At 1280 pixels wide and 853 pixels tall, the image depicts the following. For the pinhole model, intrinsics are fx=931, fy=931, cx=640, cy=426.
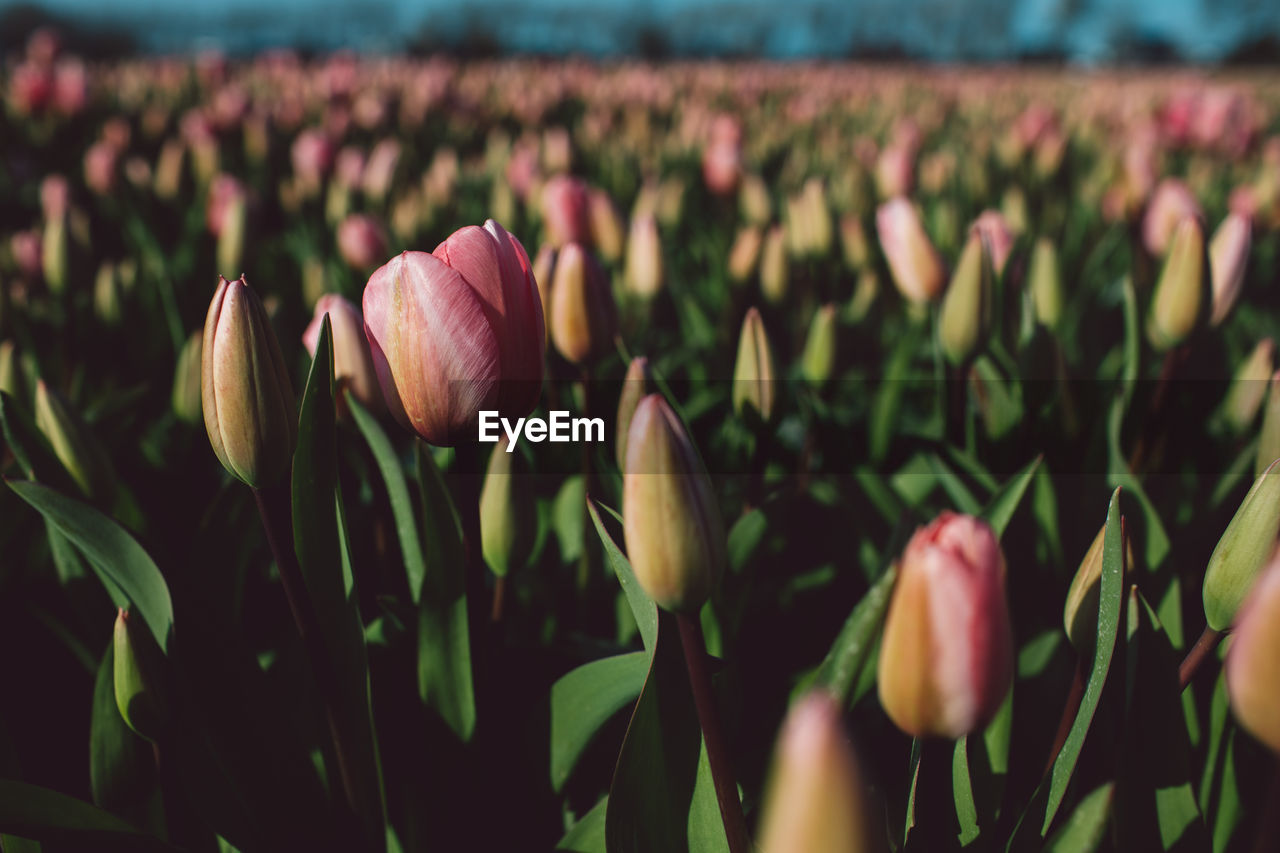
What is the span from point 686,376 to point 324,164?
4.18 feet

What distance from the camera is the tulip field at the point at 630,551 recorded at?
500 millimetres

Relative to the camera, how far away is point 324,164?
2252 millimetres

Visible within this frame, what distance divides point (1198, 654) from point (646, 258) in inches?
34.1

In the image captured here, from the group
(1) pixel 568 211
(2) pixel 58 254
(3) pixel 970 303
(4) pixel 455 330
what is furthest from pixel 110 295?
(3) pixel 970 303

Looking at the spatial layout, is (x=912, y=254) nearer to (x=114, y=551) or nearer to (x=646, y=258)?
(x=646, y=258)

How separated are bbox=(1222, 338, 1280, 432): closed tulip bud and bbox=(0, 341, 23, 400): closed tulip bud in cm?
130

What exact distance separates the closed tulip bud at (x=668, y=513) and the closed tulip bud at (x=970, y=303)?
592 millimetres

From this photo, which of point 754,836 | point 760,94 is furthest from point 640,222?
point 760,94

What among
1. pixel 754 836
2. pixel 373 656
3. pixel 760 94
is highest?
pixel 760 94

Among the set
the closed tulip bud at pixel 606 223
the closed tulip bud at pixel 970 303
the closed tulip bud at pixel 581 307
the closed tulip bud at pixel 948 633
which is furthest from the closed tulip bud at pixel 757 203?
the closed tulip bud at pixel 948 633

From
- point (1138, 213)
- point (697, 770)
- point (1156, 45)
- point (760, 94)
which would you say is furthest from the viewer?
point (1156, 45)

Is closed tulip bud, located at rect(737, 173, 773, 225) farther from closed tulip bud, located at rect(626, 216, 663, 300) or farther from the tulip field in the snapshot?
closed tulip bud, located at rect(626, 216, 663, 300)

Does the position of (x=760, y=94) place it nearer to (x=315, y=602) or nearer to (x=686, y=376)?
(x=686, y=376)

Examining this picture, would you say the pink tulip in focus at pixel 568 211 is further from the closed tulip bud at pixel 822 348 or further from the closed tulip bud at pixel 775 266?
the closed tulip bud at pixel 822 348
